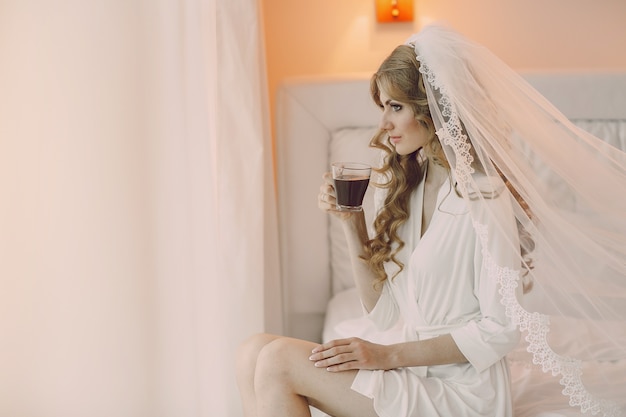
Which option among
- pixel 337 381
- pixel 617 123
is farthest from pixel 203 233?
pixel 617 123

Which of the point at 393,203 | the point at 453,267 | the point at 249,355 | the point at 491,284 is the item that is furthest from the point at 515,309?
the point at 249,355

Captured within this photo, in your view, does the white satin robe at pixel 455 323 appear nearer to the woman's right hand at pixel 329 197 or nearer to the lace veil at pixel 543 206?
the lace veil at pixel 543 206

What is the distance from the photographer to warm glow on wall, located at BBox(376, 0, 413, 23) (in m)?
2.79

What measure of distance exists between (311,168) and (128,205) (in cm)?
87

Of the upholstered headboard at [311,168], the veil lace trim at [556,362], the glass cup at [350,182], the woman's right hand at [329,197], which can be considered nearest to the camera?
Answer: the veil lace trim at [556,362]

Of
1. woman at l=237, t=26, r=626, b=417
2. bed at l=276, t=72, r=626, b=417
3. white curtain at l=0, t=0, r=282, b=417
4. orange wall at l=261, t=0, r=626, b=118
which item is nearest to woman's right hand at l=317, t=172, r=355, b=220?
woman at l=237, t=26, r=626, b=417

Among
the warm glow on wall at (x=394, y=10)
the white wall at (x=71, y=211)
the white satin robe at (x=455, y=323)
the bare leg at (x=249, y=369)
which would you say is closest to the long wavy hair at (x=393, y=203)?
the white satin robe at (x=455, y=323)

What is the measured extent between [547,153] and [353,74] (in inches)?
52.1

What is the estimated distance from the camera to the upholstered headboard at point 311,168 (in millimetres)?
2713

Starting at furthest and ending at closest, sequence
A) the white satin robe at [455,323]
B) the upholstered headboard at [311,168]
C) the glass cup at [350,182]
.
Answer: the upholstered headboard at [311,168] → the glass cup at [350,182] → the white satin robe at [455,323]

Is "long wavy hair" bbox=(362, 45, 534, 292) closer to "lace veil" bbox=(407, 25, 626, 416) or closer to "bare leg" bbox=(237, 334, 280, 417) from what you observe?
"lace veil" bbox=(407, 25, 626, 416)

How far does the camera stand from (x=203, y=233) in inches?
84.2

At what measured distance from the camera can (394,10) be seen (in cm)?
280

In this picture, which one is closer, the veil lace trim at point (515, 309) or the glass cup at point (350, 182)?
the veil lace trim at point (515, 309)
